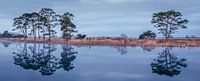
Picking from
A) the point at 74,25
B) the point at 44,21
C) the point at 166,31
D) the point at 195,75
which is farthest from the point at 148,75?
the point at 44,21

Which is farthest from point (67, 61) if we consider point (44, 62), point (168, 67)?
point (168, 67)

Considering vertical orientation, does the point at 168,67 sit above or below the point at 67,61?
below

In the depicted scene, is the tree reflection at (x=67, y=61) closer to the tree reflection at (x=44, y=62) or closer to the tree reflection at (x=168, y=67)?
the tree reflection at (x=44, y=62)

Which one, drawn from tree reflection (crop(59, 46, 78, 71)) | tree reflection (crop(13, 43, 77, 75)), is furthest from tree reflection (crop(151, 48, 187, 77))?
tree reflection (crop(13, 43, 77, 75))

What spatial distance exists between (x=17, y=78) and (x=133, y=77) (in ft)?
26.0

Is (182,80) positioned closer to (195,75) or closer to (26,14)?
(195,75)

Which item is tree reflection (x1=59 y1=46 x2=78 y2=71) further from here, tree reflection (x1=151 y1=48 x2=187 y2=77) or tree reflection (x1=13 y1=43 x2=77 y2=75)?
tree reflection (x1=151 y1=48 x2=187 y2=77)

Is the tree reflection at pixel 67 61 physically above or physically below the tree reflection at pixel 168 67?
above

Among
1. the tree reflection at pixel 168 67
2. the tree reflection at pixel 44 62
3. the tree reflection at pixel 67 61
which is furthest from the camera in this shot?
the tree reflection at pixel 67 61

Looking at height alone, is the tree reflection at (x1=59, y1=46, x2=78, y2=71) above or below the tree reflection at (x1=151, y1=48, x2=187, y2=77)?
above

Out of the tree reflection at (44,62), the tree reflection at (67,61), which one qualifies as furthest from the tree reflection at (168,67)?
the tree reflection at (44,62)

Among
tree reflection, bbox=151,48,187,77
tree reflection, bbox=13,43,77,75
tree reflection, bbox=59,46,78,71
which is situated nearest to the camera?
tree reflection, bbox=151,48,187,77

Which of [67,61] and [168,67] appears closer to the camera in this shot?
[168,67]

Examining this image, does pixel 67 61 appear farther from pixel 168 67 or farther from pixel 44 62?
pixel 168 67
